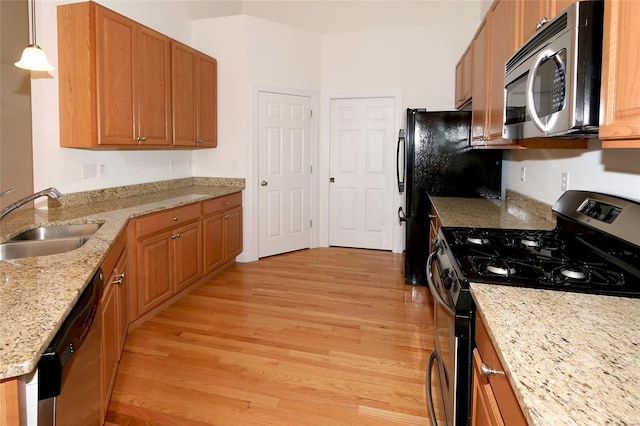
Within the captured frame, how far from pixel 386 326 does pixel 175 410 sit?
1607 millimetres

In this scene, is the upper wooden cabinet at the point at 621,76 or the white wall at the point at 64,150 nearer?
the upper wooden cabinet at the point at 621,76

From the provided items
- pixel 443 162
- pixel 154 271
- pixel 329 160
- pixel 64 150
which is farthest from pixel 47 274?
pixel 329 160

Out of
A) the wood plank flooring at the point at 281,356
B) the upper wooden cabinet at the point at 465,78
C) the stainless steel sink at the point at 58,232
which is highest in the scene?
the upper wooden cabinet at the point at 465,78

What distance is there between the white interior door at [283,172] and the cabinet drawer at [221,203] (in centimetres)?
37

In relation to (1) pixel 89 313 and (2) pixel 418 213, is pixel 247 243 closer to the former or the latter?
(2) pixel 418 213

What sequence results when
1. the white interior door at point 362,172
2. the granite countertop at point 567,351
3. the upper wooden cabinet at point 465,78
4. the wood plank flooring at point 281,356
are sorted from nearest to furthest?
the granite countertop at point 567,351 → the wood plank flooring at point 281,356 → the upper wooden cabinet at point 465,78 → the white interior door at point 362,172

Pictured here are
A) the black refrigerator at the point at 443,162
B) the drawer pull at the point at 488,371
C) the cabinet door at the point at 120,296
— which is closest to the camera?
the drawer pull at the point at 488,371

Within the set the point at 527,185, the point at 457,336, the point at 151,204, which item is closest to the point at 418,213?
the point at 527,185

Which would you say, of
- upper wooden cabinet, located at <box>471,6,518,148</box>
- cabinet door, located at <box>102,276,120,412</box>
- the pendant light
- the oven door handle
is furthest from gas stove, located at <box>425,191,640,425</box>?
the pendant light

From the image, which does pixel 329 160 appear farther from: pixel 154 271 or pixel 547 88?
pixel 547 88

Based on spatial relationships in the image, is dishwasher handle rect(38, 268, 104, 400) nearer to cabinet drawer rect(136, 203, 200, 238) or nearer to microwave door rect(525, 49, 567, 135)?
cabinet drawer rect(136, 203, 200, 238)

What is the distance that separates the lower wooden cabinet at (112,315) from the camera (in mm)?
1848

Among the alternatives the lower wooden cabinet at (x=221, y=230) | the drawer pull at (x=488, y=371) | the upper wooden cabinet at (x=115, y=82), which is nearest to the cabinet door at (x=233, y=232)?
the lower wooden cabinet at (x=221, y=230)

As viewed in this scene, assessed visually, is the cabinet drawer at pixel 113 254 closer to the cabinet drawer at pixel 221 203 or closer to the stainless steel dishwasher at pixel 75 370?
the stainless steel dishwasher at pixel 75 370
